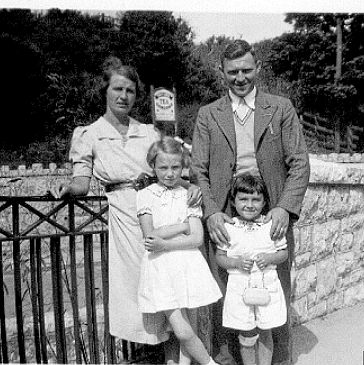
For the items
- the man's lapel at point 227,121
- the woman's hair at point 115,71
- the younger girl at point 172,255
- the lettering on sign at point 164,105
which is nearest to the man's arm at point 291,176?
the man's lapel at point 227,121

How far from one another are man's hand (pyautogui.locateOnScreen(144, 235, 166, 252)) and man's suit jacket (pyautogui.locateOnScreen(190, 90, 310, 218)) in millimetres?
250

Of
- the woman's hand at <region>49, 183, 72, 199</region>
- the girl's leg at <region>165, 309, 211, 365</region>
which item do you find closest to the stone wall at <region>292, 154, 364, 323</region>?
the girl's leg at <region>165, 309, 211, 365</region>

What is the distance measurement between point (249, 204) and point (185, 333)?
60 centimetres

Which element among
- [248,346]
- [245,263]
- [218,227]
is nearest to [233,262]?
[245,263]

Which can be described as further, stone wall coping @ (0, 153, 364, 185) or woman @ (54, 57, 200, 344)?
stone wall coping @ (0, 153, 364, 185)

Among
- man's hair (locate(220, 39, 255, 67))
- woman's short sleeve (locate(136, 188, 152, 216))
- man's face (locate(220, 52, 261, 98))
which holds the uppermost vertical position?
man's hair (locate(220, 39, 255, 67))

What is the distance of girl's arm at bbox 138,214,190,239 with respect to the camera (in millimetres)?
2006

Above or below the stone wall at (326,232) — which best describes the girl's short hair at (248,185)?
above

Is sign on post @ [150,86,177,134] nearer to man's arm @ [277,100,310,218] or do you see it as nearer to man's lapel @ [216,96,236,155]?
man's lapel @ [216,96,236,155]

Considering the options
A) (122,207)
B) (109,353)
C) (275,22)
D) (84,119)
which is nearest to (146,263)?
(122,207)

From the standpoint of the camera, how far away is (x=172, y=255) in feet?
6.62

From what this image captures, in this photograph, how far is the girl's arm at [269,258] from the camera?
6.72 feet

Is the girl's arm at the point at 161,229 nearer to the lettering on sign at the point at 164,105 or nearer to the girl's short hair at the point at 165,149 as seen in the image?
the girl's short hair at the point at 165,149

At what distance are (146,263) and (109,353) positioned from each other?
0.69 metres
